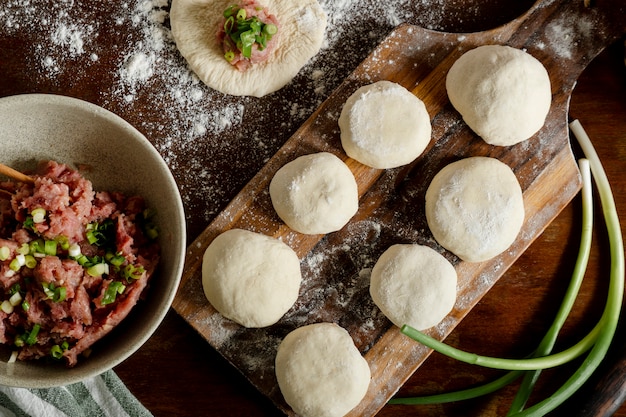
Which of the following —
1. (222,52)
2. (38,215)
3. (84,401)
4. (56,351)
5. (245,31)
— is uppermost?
(245,31)

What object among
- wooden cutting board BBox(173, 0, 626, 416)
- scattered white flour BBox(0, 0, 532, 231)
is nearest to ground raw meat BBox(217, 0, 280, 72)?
scattered white flour BBox(0, 0, 532, 231)

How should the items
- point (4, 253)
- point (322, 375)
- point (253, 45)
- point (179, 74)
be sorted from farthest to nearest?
point (179, 74) → point (253, 45) → point (322, 375) → point (4, 253)

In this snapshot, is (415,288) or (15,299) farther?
(415,288)

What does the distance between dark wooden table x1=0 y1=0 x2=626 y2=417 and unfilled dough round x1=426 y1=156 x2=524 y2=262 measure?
11.4 inches

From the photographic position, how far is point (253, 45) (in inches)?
82.8

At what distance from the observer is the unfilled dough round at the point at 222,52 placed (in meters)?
2.17

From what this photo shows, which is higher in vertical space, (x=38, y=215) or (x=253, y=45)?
(x=253, y=45)

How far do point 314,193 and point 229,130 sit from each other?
1.42 feet

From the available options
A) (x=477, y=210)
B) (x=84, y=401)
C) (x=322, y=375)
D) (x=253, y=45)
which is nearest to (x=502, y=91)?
(x=477, y=210)

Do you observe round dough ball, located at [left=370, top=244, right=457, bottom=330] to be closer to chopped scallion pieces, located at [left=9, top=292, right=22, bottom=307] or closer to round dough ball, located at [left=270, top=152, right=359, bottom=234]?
round dough ball, located at [left=270, top=152, right=359, bottom=234]

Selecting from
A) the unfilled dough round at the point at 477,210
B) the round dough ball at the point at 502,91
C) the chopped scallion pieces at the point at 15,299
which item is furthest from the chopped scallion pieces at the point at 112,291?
the round dough ball at the point at 502,91

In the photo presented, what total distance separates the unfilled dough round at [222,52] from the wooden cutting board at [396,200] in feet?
0.68

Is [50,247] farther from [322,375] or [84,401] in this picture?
[322,375]

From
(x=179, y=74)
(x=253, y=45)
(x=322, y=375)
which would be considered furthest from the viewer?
(x=179, y=74)
